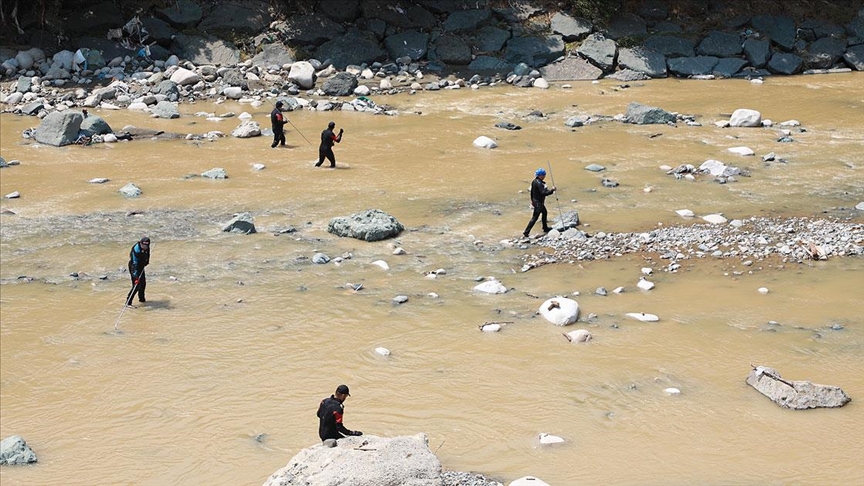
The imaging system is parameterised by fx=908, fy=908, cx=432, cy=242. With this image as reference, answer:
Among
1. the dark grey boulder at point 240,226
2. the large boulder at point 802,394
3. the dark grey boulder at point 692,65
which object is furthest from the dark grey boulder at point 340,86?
the large boulder at point 802,394

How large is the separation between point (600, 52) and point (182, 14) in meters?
14.7

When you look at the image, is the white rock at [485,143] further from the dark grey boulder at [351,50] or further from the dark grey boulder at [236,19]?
the dark grey boulder at [236,19]

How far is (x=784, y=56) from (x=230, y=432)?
27.0m

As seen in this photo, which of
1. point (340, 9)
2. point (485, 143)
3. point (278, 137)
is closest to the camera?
point (485, 143)

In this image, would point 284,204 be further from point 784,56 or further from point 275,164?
point 784,56

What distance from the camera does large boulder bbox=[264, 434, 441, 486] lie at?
267 inches

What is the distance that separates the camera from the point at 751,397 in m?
9.88

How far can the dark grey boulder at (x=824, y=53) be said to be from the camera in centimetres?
3114

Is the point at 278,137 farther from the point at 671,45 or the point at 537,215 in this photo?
the point at 671,45

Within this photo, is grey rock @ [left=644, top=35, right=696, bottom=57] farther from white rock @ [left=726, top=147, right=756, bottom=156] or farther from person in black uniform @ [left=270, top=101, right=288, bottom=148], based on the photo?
person in black uniform @ [left=270, top=101, right=288, bottom=148]

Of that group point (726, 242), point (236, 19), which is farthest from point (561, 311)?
point (236, 19)

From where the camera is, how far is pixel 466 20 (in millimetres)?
32875

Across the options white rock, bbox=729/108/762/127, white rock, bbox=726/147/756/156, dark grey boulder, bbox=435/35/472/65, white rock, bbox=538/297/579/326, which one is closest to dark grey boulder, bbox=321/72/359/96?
dark grey boulder, bbox=435/35/472/65

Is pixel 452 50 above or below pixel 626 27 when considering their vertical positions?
below
